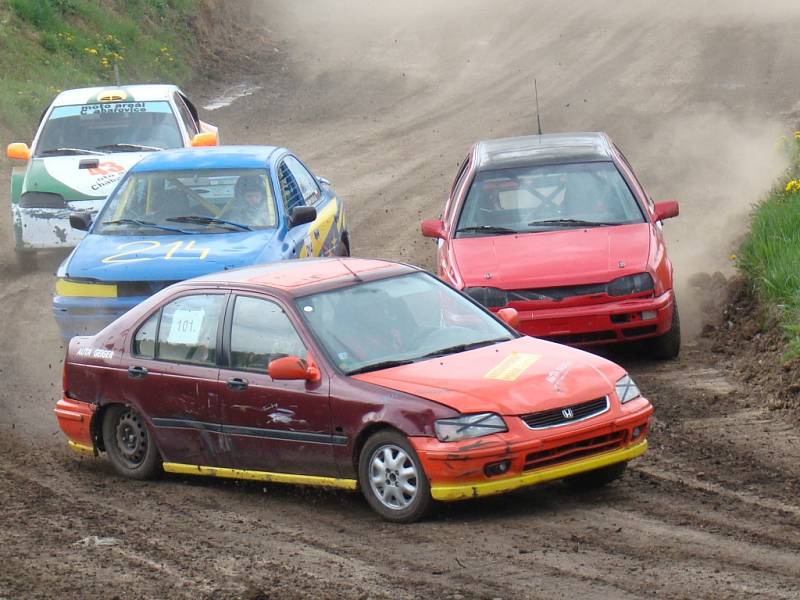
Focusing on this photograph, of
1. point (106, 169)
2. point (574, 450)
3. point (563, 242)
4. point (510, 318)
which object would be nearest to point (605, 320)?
point (563, 242)

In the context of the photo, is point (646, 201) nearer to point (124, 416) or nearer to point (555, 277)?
point (555, 277)

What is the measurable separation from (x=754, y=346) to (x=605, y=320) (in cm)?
124

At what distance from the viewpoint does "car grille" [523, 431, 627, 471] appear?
7.32 m

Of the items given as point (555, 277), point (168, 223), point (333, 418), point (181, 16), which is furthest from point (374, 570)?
point (181, 16)

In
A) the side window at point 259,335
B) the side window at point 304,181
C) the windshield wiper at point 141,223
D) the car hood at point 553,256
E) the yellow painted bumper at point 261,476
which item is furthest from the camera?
the side window at point 304,181

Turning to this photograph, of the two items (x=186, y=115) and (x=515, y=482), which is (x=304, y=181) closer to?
(x=186, y=115)

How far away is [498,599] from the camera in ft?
19.8

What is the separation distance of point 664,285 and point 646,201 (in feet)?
3.85

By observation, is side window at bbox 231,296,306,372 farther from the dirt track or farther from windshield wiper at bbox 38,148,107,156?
windshield wiper at bbox 38,148,107,156

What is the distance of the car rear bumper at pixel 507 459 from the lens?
721 centimetres

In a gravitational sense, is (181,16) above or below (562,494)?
above

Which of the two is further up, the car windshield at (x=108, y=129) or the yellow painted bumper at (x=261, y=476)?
the car windshield at (x=108, y=129)

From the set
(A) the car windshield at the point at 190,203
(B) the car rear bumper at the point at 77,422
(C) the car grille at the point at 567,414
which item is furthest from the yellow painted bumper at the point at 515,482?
(A) the car windshield at the point at 190,203

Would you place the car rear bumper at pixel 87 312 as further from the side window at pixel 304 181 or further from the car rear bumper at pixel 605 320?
the car rear bumper at pixel 605 320
